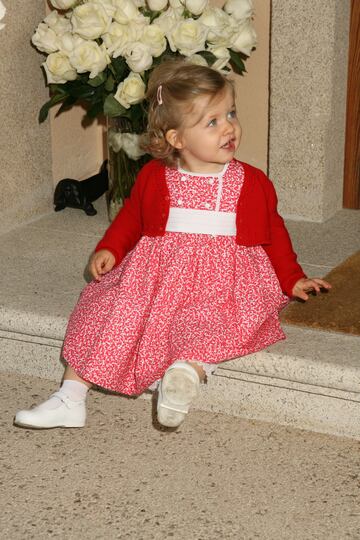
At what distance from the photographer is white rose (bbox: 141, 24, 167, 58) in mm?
4188

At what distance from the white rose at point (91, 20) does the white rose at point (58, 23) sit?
8.0 inches

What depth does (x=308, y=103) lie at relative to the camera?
15.4ft

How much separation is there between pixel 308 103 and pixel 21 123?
1.25 m

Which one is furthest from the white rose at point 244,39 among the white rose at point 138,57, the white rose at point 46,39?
the white rose at point 46,39

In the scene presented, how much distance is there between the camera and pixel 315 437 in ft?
11.3

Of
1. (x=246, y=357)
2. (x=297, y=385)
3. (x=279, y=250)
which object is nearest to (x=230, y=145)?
(x=279, y=250)

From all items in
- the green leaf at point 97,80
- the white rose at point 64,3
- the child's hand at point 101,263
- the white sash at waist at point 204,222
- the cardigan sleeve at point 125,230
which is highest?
the white rose at point 64,3

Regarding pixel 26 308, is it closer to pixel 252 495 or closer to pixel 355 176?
pixel 252 495

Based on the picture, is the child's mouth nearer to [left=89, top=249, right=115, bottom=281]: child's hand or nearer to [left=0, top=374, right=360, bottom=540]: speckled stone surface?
[left=89, top=249, right=115, bottom=281]: child's hand

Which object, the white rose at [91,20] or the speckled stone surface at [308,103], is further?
the speckled stone surface at [308,103]

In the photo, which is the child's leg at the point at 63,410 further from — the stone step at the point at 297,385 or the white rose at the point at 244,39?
the white rose at the point at 244,39

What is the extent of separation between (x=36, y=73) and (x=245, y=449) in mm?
2182

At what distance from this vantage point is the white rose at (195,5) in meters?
4.21

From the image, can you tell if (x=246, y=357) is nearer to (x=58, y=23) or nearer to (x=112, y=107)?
(x=112, y=107)
